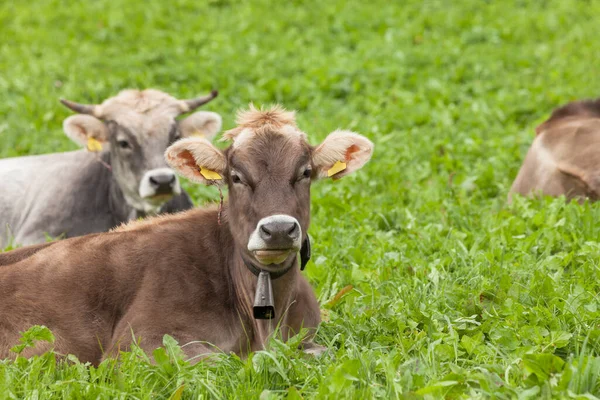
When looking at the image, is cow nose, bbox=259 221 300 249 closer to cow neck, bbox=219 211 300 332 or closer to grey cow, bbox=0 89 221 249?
Result: cow neck, bbox=219 211 300 332

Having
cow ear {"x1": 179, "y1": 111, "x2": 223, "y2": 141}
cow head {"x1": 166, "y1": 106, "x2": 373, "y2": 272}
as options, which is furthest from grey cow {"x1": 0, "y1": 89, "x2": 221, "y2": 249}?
cow head {"x1": 166, "y1": 106, "x2": 373, "y2": 272}

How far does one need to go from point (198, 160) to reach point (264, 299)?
3.31 ft

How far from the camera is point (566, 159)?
27.5 feet

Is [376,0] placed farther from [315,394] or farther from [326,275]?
[315,394]

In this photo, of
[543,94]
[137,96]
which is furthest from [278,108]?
[543,94]

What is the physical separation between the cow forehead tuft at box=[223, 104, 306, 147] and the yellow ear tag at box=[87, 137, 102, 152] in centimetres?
331

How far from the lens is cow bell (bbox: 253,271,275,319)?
546cm

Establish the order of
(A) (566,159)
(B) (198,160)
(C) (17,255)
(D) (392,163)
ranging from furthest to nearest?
(D) (392,163)
(A) (566,159)
(C) (17,255)
(B) (198,160)

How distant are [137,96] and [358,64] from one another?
5.40 m

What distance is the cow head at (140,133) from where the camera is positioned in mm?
8375

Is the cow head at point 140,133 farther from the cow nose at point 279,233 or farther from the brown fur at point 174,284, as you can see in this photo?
the cow nose at point 279,233

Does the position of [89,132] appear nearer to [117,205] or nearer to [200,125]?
[117,205]

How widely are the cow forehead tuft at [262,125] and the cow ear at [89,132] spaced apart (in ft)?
10.8

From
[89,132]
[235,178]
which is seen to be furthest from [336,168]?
[89,132]
